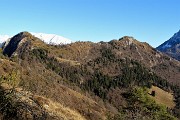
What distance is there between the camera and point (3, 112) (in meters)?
10.9

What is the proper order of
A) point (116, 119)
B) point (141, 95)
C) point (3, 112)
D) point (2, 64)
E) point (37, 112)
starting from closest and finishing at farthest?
point (3, 112)
point (37, 112)
point (116, 119)
point (141, 95)
point (2, 64)

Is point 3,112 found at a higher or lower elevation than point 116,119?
higher

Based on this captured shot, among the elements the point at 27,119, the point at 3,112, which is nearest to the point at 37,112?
the point at 27,119

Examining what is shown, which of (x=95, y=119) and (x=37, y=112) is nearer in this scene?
(x=37, y=112)

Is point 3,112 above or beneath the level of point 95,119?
above

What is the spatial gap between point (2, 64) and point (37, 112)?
116 metres

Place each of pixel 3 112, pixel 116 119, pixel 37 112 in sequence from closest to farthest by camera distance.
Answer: pixel 3 112 < pixel 37 112 < pixel 116 119

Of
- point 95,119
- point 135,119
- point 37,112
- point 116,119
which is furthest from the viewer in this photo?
point 95,119

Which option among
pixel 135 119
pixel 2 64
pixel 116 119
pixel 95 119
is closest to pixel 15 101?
pixel 135 119

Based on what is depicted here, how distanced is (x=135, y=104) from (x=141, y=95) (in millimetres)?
3873

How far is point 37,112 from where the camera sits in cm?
1177

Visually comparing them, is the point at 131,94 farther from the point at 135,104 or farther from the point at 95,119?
the point at 95,119

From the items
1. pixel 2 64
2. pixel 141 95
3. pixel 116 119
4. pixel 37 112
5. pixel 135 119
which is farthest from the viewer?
pixel 2 64

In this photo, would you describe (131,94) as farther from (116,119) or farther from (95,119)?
(116,119)
